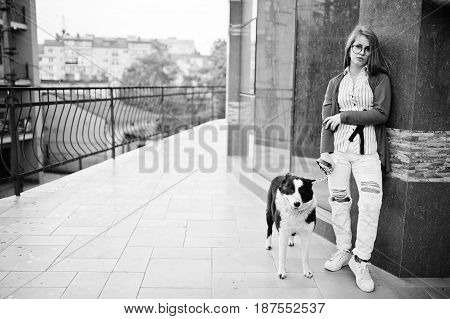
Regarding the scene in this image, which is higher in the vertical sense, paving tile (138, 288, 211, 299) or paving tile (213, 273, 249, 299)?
paving tile (138, 288, 211, 299)

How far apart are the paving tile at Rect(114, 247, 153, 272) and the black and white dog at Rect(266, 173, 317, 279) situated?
111cm

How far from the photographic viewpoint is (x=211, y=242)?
3.78m

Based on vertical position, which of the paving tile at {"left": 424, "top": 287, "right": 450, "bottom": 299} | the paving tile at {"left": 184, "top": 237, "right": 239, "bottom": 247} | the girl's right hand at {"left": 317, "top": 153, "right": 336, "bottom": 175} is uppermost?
the girl's right hand at {"left": 317, "top": 153, "right": 336, "bottom": 175}

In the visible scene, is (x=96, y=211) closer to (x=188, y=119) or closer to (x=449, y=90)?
(x=449, y=90)

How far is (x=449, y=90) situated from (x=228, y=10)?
6.10 metres

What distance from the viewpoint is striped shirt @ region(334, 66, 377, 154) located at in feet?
9.39

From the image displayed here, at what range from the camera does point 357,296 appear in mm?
2756

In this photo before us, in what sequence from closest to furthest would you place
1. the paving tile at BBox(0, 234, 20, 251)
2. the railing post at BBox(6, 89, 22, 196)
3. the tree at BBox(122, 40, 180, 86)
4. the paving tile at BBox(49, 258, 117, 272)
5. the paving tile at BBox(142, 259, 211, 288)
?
the paving tile at BBox(142, 259, 211, 288)
the paving tile at BBox(49, 258, 117, 272)
the paving tile at BBox(0, 234, 20, 251)
the railing post at BBox(6, 89, 22, 196)
the tree at BBox(122, 40, 180, 86)

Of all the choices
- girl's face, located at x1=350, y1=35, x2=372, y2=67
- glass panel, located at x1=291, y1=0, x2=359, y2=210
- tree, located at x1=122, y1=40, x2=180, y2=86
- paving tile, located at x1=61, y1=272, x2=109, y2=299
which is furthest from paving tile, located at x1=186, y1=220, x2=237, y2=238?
tree, located at x1=122, y1=40, x2=180, y2=86

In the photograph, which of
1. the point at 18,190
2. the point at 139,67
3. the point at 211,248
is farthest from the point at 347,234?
the point at 139,67

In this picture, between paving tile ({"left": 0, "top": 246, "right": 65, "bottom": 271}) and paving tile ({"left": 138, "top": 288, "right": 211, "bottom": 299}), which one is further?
paving tile ({"left": 0, "top": 246, "right": 65, "bottom": 271})

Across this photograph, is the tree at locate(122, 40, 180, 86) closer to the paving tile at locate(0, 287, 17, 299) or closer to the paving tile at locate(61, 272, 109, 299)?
the paving tile at locate(61, 272, 109, 299)

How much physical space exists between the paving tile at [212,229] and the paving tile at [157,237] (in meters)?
0.12

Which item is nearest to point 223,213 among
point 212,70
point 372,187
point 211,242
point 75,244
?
point 211,242
